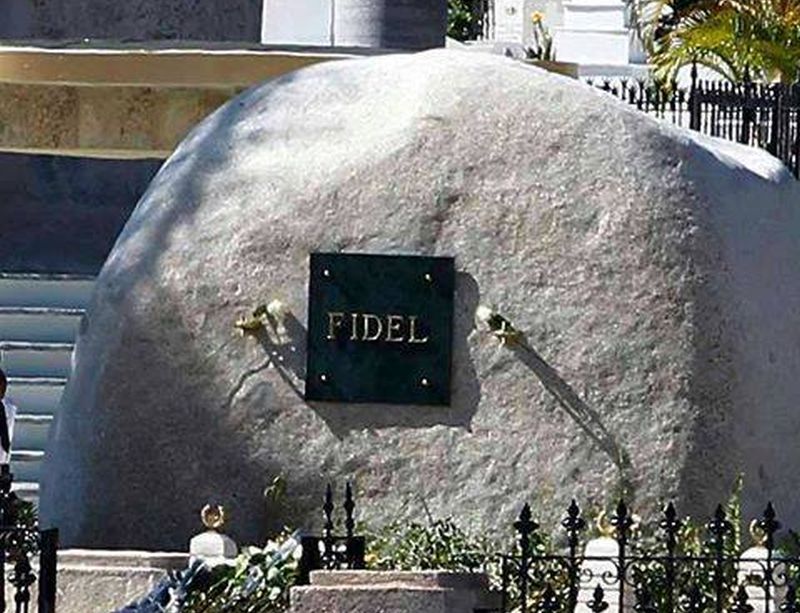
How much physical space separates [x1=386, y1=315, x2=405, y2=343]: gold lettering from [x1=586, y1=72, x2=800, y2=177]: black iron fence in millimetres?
11965

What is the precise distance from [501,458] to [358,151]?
1.09m

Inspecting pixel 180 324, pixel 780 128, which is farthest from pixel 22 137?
pixel 780 128

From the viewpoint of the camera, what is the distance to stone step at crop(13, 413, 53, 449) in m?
15.1

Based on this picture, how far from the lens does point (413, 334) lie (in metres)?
11.5

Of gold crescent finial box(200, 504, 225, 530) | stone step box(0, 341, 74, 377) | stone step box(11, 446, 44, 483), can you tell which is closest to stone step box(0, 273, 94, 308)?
stone step box(0, 341, 74, 377)

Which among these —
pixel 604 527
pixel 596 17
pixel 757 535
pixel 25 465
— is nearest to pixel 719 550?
pixel 757 535

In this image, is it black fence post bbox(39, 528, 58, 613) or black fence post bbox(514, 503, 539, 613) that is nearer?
black fence post bbox(39, 528, 58, 613)

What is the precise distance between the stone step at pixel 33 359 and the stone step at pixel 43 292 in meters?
0.69

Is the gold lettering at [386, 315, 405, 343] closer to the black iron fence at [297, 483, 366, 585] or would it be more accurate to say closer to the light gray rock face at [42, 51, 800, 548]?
the light gray rock face at [42, 51, 800, 548]

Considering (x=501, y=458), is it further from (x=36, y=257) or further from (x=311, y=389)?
(x=36, y=257)

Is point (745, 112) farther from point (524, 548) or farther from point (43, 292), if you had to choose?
point (524, 548)

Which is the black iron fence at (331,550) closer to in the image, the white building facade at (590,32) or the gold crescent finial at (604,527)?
the gold crescent finial at (604,527)

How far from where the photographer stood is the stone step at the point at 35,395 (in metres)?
15.4

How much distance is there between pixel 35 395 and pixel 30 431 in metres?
0.28
